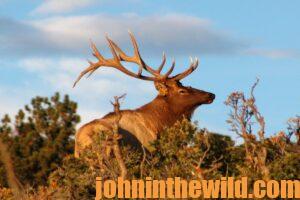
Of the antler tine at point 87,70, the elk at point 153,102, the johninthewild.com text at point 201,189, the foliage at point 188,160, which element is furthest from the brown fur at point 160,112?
the johninthewild.com text at point 201,189

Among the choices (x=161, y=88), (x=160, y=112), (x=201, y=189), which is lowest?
(x=201, y=189)

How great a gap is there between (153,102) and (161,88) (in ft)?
1.12

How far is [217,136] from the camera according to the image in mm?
11734

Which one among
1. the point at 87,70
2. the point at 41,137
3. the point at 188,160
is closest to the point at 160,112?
the point at 87,70

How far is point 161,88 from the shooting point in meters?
18.9

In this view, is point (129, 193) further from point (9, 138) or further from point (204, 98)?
point (9, 138)

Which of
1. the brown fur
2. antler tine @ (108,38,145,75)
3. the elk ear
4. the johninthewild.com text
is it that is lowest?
the johninthewild.com text

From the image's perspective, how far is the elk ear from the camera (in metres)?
18.8

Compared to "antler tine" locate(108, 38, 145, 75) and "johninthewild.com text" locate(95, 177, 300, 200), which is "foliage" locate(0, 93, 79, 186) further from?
"johninthewild.com text" locate(95, 177, 300, 200)

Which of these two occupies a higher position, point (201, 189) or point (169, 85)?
point (169, 85)

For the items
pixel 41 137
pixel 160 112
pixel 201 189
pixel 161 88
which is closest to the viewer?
pixel 201 189

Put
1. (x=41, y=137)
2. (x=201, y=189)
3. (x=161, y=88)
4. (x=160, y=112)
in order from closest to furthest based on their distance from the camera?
(x=201, y=189), (x=160, y=112), (x=161, y=88), (x=41, y=137)

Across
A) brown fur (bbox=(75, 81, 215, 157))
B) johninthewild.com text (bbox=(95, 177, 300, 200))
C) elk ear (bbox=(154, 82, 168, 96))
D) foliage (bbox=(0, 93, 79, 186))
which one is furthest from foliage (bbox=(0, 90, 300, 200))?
foliage (bbox=(0, 93, 79, 186))

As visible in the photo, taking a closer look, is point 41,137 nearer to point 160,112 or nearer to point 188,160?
point 160,112
